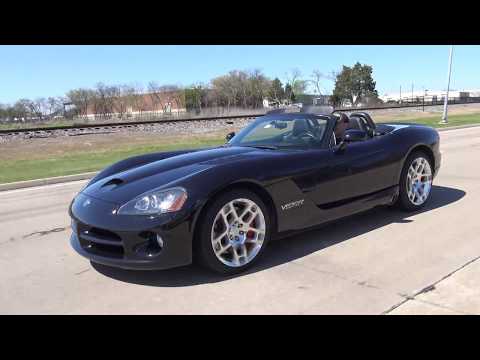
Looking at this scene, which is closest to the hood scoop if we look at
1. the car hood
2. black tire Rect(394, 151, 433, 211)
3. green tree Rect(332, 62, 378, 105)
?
the car hood

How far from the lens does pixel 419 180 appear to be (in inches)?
224

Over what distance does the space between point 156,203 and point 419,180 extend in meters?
3.63

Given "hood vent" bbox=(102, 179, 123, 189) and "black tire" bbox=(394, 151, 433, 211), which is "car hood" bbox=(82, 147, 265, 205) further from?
"black tire" bbox=(394, 151, 433, 211)

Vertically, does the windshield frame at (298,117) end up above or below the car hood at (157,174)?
above

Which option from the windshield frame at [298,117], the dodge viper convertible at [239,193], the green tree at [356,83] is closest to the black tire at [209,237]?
the dodge viper convertible at [239,193]

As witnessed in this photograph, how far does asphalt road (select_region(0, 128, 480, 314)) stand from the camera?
10.5 ft

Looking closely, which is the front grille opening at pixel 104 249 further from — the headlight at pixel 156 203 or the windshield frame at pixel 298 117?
the windshield frame at pixel 298 117

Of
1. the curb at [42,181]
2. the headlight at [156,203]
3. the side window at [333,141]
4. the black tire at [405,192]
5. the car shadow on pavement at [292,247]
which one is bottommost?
the curb at [42,181]

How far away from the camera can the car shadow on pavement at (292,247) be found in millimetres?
3750

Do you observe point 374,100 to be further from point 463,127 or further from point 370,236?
point 370,236

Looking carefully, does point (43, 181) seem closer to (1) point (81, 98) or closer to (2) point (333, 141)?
(2) point (333, 141)

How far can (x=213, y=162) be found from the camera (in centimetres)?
409
